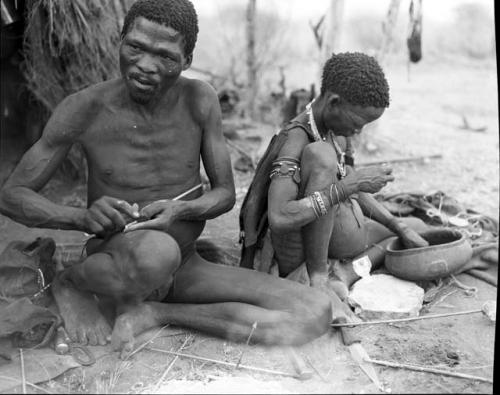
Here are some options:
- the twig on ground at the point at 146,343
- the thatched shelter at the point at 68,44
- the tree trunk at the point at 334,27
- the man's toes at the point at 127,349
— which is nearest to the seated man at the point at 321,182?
the twig on ground at the point at 146,343

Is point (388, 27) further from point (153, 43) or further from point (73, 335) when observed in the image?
point (73, 335)

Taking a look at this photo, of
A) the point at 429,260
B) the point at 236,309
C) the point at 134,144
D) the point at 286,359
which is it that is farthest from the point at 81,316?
the point at 429,260

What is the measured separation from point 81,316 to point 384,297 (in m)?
1.54

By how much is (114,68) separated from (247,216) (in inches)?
79.8

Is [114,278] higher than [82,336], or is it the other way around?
[114,278]

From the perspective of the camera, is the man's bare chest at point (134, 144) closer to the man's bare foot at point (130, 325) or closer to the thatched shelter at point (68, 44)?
the man's bare foot at point (130, 325)

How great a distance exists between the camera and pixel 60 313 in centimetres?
303

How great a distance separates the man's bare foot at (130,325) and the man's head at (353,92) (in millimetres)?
1279

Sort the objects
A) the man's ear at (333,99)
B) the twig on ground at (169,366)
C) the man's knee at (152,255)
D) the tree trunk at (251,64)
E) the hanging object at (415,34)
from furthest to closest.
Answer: the tree trunk at (251,64), the hanging object at (415,34), the man's ear at (333,99), the man's knee at (152,255), the twig on ground at (169,366)

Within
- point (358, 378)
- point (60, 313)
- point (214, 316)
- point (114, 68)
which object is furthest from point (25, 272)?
point (114, 68)

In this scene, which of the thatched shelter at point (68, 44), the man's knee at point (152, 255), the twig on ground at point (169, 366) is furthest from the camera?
the thatched shelter at point (68, 44)

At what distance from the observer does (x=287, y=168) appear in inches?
126

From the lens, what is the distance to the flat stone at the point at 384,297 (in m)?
3.35

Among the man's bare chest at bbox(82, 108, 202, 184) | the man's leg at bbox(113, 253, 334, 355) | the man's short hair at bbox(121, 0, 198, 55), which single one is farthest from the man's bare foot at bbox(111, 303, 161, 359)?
the man's short hair at bbox(121, 0, 198, 55)
